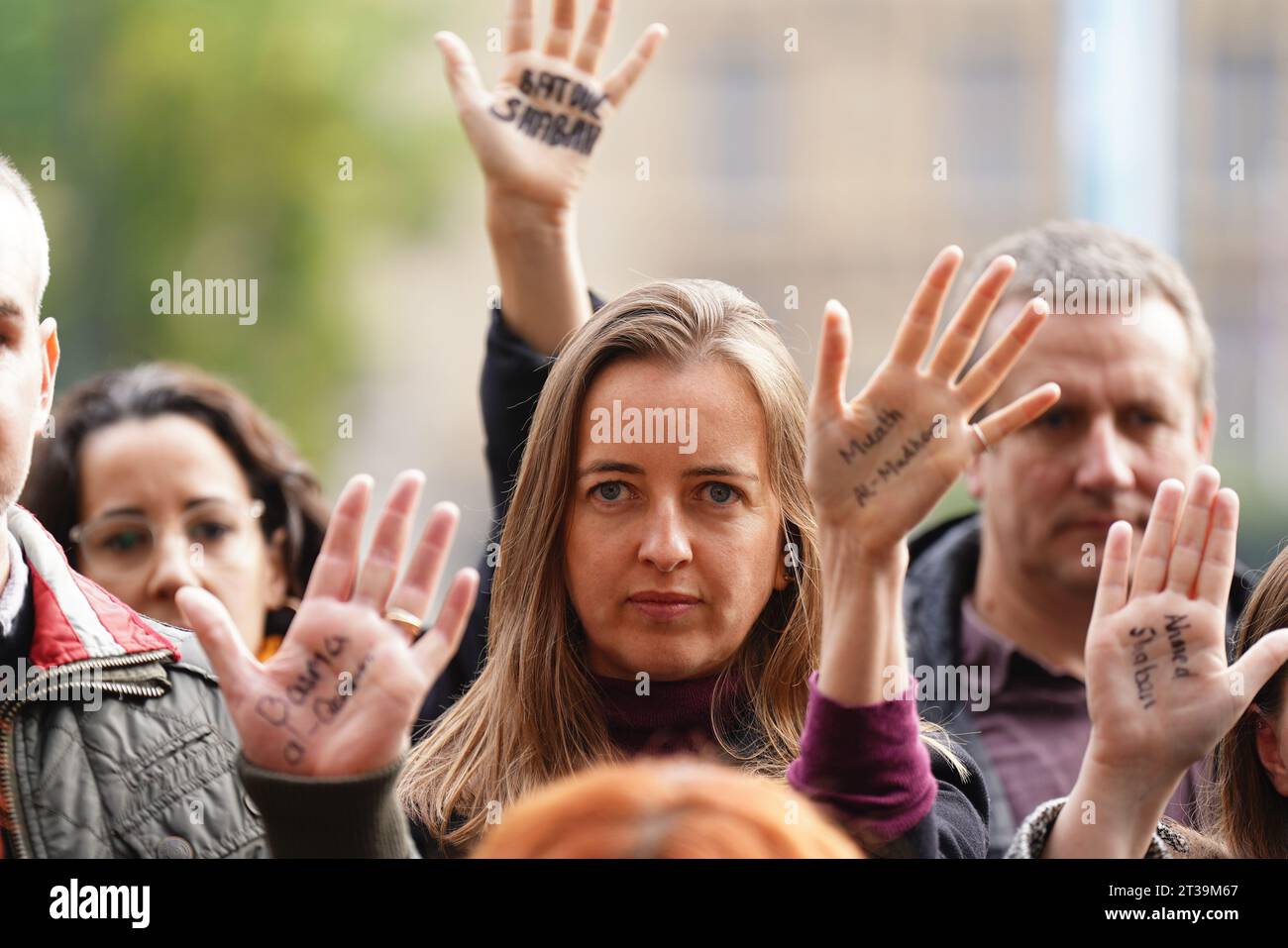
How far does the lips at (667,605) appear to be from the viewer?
2359 millimetres

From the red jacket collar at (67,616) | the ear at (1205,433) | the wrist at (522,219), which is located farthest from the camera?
the ear at (1205,433)

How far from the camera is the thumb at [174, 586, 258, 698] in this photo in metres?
2.11

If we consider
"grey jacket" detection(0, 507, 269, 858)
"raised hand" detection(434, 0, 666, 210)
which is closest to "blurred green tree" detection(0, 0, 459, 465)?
"raised hand" detection(434, 0, 666, 210)

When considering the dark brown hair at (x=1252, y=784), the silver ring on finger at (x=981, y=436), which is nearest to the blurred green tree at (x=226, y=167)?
the dark brown hair at (x=1252, y=784)

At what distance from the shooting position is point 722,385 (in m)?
2.46

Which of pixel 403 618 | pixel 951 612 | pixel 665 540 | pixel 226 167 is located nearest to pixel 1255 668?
pixel 665 540

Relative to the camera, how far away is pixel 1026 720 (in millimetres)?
3213

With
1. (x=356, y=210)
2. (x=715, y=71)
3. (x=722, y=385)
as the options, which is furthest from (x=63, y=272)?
(x=715, y=71)

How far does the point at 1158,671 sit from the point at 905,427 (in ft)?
1.57

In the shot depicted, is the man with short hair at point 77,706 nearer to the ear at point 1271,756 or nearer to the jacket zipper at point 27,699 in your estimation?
the jacket zipper at point 27,699

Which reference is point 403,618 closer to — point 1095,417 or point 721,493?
point 721,493

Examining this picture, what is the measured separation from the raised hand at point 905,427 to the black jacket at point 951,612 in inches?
35.8

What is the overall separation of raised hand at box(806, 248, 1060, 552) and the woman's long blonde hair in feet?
1.03
